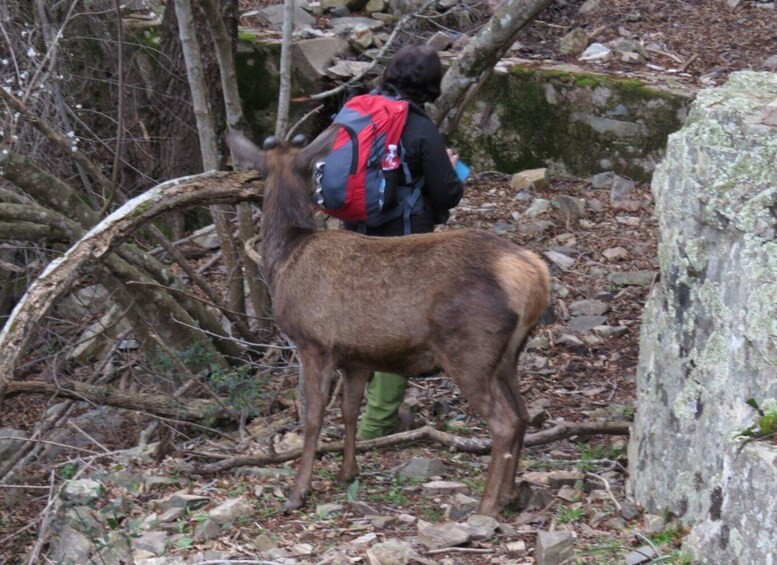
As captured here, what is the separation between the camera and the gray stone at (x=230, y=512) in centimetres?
523

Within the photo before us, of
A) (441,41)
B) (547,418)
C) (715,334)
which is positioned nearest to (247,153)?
(547,418)

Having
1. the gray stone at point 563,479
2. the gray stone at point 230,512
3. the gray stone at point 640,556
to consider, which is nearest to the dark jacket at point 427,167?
the gray stone at point 563,479

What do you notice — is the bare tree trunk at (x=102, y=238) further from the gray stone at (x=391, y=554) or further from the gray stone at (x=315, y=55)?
the gray stone at (x=315, y=55)

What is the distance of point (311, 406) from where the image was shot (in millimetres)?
5645

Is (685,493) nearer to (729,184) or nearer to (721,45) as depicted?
(729,184)

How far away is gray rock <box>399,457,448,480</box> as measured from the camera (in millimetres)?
5832

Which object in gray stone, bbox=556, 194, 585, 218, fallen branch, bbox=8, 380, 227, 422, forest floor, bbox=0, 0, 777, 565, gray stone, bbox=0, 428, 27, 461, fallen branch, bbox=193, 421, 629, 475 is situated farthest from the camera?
gray stone, bbox=556, 194, 585, 218

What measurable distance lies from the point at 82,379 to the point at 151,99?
319 cm

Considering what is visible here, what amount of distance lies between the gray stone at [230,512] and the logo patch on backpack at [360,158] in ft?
5.31

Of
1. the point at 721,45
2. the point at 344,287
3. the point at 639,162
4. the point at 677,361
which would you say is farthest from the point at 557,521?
the point at 721,45

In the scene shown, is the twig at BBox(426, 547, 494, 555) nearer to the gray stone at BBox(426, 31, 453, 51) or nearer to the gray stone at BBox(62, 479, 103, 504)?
the gray stone at BBox(62, 479, 103, 504)

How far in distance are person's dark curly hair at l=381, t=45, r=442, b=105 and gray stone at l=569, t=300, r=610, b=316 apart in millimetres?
2918

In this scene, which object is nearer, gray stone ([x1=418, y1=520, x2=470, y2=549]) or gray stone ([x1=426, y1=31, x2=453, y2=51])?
gray stone ([x1=418, y1=520, x2=470, y2=549])

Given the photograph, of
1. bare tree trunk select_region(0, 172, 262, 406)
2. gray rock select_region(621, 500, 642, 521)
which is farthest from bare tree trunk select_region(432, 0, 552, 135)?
gray rock select_region(621, 500, 642, 521)
